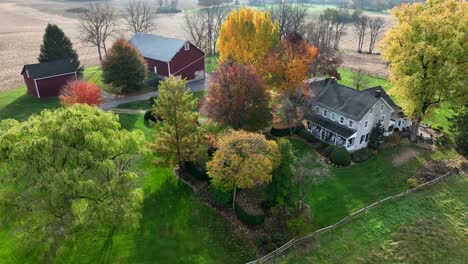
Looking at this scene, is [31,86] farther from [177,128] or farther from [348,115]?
[348,115]

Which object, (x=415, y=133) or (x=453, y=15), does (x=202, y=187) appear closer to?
(x=415, y=133)

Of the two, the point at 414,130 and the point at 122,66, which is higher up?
the point at 122,66

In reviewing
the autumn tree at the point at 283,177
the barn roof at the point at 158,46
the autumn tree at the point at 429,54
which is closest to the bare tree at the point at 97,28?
the barn roof at the point at 158,46

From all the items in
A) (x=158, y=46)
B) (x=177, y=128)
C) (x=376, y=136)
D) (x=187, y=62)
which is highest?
(x=158, y=46)

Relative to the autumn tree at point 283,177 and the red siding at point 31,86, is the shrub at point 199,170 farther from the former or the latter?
the red siding at point 31,86

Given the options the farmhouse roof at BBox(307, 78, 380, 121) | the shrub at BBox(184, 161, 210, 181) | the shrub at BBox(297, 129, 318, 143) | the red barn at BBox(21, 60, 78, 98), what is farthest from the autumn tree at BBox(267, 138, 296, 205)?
the red barn at BBox(21, 60, 78, 98)

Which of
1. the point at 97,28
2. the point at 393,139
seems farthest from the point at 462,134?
the point at 97,28

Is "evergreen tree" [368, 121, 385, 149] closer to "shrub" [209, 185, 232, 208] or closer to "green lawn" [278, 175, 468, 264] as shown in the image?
"green lawn" [278, 175, 468, 264]
